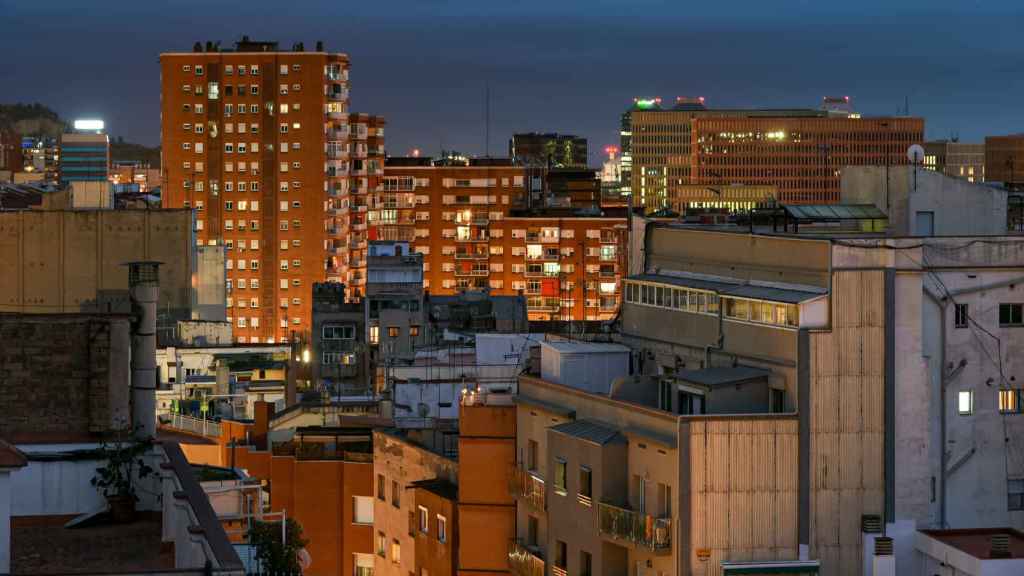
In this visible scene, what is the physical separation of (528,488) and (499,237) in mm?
118527

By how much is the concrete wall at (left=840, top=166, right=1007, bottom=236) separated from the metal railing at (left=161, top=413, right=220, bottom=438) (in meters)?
16.9

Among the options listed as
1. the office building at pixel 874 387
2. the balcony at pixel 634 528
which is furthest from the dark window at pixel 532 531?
Answer: the balcony at pixel 634 528

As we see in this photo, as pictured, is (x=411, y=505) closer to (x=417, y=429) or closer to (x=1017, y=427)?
(x=417, y=429)

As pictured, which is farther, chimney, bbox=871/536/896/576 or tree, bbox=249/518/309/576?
chimney, bbox=871/536/896/576

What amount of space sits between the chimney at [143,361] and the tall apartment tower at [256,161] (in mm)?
119393

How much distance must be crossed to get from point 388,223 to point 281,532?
13567 centimetres

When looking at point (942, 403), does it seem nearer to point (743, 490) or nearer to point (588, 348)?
point (743, 490)

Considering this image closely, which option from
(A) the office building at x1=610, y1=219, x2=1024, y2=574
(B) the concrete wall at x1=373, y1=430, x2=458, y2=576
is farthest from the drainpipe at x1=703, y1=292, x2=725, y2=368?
(B) the concrete wall at x1=373, y1=430, x2=458, y2=576

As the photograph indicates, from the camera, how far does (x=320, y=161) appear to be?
141250 mm

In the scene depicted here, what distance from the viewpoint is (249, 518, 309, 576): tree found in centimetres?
2166

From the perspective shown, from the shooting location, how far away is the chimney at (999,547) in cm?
2588

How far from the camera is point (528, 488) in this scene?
32.6m

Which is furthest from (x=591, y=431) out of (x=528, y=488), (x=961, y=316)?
(x=961, y=316)

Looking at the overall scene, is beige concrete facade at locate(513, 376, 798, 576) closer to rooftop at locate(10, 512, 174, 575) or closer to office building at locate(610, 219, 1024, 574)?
office building at locate(610, 219, 1024, 574)
